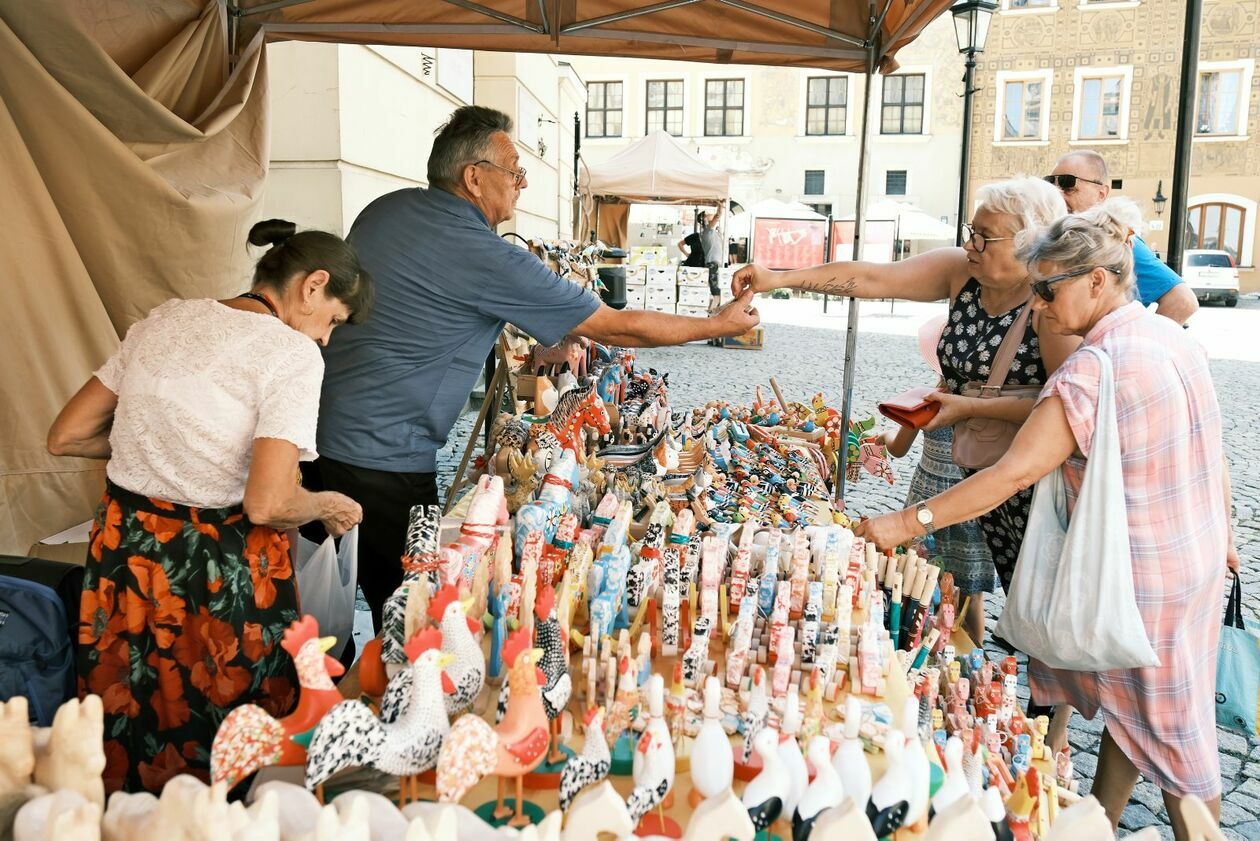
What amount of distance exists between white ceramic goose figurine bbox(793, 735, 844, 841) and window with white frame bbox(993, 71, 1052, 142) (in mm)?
27778

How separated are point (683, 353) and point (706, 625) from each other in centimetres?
1072

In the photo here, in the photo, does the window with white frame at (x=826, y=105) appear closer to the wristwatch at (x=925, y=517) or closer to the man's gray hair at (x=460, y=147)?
the man's gray hair at (x=460, y=147)

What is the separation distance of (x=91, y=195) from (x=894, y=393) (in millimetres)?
7359

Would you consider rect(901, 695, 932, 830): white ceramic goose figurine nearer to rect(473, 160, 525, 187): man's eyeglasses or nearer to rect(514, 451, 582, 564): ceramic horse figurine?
rect(514, 451, 582, 564): ceramic horse figurine

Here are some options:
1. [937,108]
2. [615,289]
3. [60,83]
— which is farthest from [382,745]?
[937,108]

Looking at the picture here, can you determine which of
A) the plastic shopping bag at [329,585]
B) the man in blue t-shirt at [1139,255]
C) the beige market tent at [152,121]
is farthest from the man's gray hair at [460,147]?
the man in blue t-shirt at [1139,255]

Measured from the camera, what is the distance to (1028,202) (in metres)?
2.44

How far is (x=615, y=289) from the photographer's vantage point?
23.0 feet

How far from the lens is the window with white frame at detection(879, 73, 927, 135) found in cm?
2658

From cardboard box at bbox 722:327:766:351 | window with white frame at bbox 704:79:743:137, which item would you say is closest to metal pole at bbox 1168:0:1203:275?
cardboard box at bbox 722:327:766:351

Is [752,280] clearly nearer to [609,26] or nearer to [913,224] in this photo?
[609,26]

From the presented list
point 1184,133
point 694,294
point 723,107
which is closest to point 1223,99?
point 723,107

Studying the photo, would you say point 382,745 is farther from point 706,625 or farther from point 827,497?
point 827,497

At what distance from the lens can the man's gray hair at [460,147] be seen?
244cm
